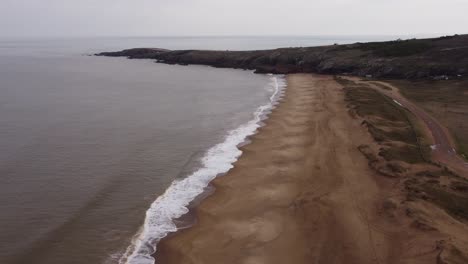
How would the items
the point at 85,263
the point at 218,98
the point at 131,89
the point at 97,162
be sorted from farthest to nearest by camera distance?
the point at 131,89 < the point at 218,98 < the point at 97,162 < the point at 85,263

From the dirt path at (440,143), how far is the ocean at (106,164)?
44.9ft

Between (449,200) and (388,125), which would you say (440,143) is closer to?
(388,125)

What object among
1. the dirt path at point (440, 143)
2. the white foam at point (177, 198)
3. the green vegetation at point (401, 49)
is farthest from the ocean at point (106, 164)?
the green vegetation at point (401, 49)

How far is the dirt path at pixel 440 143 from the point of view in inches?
973

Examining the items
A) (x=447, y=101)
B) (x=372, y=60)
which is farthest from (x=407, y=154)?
(x=372, y=60)

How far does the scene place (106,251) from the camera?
16.4m

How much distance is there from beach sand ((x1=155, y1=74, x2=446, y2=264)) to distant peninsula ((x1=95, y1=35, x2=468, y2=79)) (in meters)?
38.2

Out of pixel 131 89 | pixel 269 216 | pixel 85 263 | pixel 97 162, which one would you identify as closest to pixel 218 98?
pixel 131 89

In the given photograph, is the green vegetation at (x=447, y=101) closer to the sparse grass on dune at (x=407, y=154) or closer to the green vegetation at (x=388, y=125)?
the sparse grass on dune at (x=407, y=154)

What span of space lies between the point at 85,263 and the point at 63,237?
247 centimetres

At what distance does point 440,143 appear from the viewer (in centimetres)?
2909

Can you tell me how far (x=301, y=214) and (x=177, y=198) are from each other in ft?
22.1

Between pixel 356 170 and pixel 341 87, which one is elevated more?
pixel 341 87

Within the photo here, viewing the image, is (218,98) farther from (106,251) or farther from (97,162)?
(106,251)
